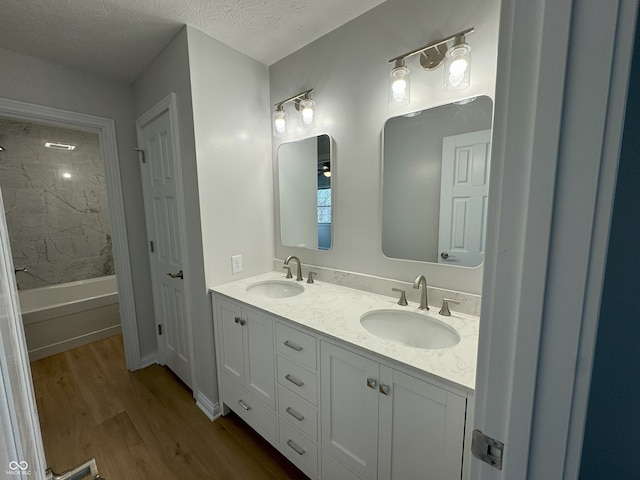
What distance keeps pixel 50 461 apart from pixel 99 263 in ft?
8.07

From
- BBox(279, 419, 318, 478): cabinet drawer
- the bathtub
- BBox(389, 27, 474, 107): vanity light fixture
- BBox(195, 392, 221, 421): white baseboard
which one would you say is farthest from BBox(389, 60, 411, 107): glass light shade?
the bathtub

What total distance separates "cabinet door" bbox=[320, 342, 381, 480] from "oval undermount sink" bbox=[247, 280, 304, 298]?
75 cm

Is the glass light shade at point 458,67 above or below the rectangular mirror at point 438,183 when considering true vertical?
above

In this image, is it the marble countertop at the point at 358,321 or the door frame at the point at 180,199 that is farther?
the door frame at the point at 180,199

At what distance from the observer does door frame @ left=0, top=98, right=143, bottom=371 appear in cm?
174

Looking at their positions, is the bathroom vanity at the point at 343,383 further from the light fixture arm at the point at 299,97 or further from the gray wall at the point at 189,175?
the light fixture arm at the point at 299,97

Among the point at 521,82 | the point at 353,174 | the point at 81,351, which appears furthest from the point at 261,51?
the point at 81,351

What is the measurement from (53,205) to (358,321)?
12.4 ft

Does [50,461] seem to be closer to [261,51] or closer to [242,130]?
[242,130]

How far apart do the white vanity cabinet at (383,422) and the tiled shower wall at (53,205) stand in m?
3.62

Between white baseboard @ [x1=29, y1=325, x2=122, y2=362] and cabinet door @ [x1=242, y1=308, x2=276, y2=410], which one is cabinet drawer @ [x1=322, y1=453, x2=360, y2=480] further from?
white baseboard @ [x1=29, y1=325, x2=122, y2=362]

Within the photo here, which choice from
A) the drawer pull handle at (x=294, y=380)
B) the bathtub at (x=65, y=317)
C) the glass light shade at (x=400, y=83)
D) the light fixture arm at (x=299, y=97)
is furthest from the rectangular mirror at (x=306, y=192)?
the bathtub at (x=65, y=317)

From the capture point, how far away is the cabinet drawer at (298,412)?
1220mm
